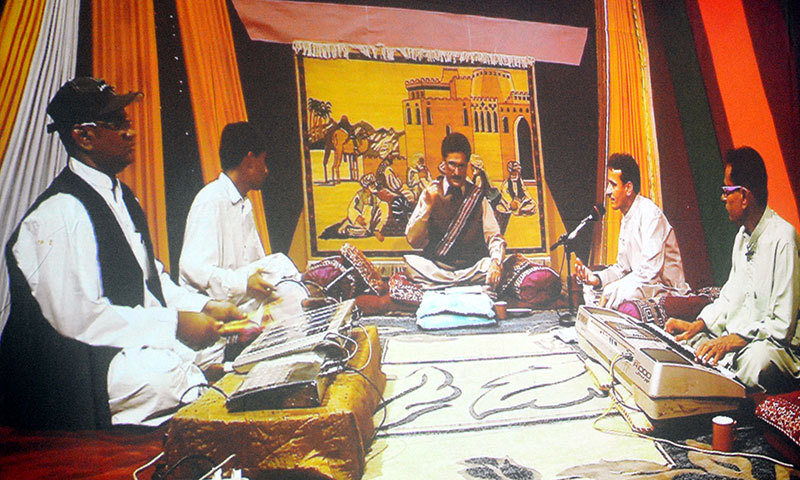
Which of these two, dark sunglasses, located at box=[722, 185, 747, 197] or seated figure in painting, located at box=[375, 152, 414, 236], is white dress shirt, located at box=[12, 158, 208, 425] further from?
dark sunglasses, located at box=[722, 185, 747, 197]

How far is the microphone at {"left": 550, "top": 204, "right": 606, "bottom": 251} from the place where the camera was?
278cm

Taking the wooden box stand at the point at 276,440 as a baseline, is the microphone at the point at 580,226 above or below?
above

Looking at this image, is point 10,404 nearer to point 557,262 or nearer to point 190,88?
point 190,88

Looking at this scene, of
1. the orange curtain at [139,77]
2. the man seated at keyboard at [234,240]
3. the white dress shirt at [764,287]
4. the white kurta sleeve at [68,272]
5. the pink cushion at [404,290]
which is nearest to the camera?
the white kurta sleeve at [68,272]

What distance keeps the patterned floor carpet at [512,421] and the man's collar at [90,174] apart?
4.24 ft

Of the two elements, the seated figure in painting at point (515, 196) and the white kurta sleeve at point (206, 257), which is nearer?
the white kurta sleeve at point (206, 257)

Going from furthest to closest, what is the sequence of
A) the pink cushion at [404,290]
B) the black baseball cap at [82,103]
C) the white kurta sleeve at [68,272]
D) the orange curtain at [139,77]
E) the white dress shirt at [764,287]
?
the pink cushion at [404,290] < the white dress shirt at [764,287] < the orange curtain at [139,77] < the black baseball cap at [82,103] < the white kurta sleeve at [68,272]

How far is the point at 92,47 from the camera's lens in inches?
85.8

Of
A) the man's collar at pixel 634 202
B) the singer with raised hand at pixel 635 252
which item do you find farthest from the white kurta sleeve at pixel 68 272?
the man's collar at pixel 634 202

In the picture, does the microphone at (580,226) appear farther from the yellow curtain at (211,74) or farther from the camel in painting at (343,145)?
the yellow curtain at (211,74)

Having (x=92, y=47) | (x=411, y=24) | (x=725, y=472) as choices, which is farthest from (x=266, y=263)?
(x=725, y=472)

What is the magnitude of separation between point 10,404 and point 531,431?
79.9 inches

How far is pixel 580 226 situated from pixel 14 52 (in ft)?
8.56

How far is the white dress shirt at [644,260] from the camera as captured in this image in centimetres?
281
